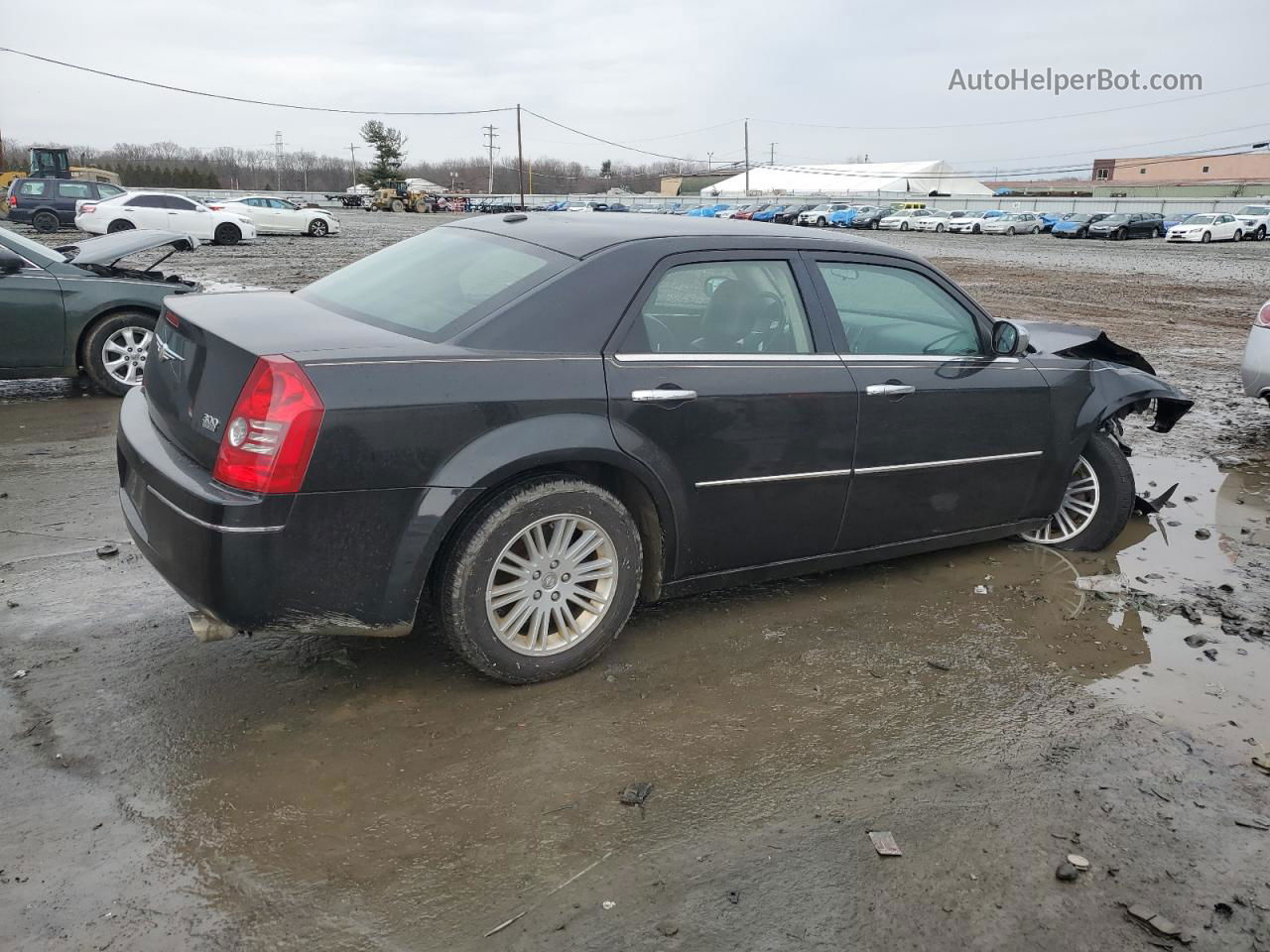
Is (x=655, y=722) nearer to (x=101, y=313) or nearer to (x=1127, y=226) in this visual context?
(x=101, y=313)

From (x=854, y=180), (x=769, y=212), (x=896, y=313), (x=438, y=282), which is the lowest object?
(x=896, y=313)

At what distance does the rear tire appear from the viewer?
2697 cm

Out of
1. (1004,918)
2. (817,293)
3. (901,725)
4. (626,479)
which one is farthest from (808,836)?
(817,293)

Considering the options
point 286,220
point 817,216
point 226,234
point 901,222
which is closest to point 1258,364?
point 226,234

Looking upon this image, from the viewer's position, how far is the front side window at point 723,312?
3.70m

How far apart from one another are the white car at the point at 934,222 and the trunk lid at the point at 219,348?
52.9m

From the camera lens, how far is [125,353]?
8.00m

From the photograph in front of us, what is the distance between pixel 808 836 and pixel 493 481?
1.46 metres

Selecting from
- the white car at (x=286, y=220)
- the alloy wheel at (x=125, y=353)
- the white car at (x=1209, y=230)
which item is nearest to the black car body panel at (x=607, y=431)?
the alloy wheel at (x=125, y=353)

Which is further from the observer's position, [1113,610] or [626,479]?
[1113,610]

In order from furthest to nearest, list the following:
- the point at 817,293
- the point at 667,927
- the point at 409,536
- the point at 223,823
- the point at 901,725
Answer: the point at 817,293 < the point at 901,725 < the point at 409,536 < the point at 223,823 < the point at 667,927

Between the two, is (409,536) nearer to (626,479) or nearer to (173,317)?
(626,479)

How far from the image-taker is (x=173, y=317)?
145 inches

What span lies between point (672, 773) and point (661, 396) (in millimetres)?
1313
